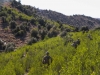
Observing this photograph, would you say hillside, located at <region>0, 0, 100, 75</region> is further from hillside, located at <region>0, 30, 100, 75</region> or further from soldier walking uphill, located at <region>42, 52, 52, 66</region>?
soldier walking uphill, located at <region>42, 52, 52, 66</region>

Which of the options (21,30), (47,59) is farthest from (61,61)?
(21,30)

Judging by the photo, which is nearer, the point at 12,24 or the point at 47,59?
the point at 47,59

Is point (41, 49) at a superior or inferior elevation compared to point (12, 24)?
inferior

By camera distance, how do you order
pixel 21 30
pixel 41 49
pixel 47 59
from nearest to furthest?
pixel 47 59 < pixel 41 49 < pixel 21 30

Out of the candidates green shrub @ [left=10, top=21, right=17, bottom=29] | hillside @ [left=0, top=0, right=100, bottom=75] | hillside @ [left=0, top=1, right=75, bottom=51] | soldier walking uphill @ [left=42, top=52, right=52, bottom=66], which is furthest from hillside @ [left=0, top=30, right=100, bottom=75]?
green shrub @ [left=10, top=21, right=17, bottom=29]

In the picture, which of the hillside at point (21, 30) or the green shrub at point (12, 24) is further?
the green shrub at point (12, 24)

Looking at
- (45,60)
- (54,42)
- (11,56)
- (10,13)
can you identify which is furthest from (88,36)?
(10,13)

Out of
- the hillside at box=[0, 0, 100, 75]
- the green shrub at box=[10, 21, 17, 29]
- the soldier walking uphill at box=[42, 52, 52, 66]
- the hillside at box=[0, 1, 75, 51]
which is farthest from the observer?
the green shrub at box=[10, 21, 17, 29]

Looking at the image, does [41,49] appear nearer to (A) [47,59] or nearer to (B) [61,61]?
Result: (A) [47,59]

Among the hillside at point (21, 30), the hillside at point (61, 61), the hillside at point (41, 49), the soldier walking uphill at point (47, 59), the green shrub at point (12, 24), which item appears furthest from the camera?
the green shrub at point (12, 24)

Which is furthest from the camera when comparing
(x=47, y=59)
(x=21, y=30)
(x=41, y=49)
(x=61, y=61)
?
(x=21, y=30)

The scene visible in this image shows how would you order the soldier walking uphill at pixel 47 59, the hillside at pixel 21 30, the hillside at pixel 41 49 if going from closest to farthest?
the hillside at pixel 41 49 → the soldier walking uphill at pixel 47 59 → the hillside at pixel 21 30

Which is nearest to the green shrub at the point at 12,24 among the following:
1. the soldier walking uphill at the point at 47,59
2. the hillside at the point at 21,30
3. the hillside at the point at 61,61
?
the hillside at the point at 21,30

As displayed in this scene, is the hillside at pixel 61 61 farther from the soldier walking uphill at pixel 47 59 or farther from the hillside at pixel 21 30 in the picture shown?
the hillside at pixel 21 30
